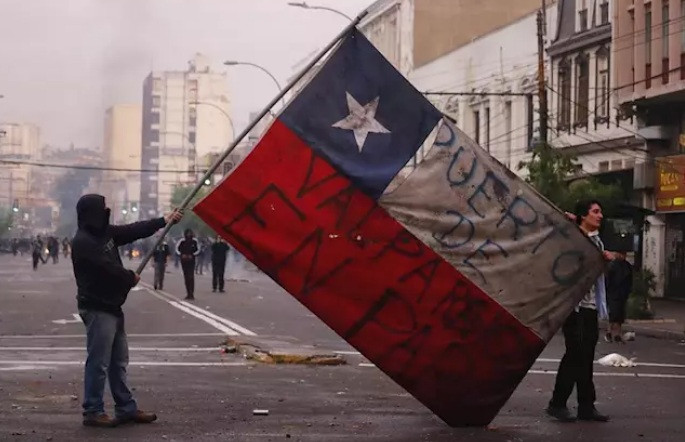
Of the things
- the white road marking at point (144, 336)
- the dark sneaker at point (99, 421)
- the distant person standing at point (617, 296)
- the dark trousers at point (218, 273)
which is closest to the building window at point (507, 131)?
the dark trousers at point (218, 273)

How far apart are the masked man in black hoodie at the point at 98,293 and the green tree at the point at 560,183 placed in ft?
76.9

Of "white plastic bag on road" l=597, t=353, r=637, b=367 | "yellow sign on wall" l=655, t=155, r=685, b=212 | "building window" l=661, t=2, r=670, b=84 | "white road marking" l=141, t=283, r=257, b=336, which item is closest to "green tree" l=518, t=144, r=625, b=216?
"building window" l=661, t=2, r=670, b=84

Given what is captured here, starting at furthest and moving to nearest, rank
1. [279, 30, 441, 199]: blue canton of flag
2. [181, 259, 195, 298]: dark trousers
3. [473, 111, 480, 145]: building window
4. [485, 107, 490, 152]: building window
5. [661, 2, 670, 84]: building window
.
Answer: [473, 111, 480, 145]: building window
[485, 107, 490, 152]: building window
[181, 259, 195, 298]: dark trousers
[661, 2, 670, 84]: building window
[279, 30, 441, 199]: blue canton of flag

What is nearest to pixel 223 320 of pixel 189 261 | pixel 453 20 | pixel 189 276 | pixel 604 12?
pixel 189 276

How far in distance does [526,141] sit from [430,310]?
44.5 metres

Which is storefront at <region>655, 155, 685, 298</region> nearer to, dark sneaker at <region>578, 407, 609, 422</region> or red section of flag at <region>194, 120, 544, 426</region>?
dark sneaker at <region>578, 407, 609, 422</region>

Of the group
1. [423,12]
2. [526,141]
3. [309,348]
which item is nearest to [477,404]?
[309,348]

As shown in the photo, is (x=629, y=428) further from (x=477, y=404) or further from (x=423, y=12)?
(x=423, y=12)

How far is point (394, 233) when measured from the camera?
1093 centimetres

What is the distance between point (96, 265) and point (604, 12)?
123 ft

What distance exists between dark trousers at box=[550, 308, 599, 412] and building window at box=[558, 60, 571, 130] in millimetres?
37749

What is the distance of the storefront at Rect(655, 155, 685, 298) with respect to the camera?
40.8m

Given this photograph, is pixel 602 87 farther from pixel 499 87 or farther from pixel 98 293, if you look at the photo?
pixel 98 293

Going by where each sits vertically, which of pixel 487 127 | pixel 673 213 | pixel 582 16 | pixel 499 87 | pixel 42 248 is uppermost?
pixel 582 16
